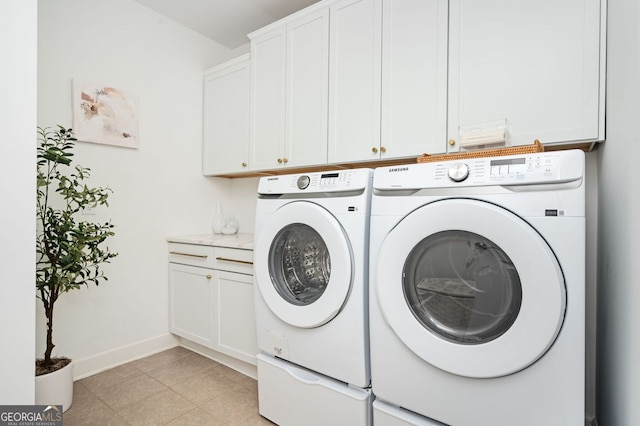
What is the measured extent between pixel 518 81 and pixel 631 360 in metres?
1.12

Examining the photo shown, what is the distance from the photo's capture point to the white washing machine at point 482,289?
90 centimetres

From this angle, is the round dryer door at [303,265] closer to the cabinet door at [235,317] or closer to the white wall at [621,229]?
the cabinet door at [235,317]

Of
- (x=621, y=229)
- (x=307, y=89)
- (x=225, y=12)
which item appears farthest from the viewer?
(x=225, y=12)

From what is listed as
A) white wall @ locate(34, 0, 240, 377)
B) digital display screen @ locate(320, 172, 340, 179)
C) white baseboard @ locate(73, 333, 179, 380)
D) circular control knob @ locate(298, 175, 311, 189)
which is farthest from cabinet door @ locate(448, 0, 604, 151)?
white baseboard @ locate(73, 333, 179, 380)

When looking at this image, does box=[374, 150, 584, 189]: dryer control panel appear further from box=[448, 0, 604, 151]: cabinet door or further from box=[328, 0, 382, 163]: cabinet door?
box=[328, 0, 382, 163]: cabinet door

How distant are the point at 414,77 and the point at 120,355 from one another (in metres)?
2.68

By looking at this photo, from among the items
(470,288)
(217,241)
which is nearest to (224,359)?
(217,241)

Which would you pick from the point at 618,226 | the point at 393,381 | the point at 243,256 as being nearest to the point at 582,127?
the point at 618,226

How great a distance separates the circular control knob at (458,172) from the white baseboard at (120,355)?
248 centimetres

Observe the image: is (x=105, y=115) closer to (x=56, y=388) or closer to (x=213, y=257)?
(x=213, y=257)

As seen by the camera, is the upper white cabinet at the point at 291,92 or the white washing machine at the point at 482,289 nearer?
the white washing machine at the point at 482,289

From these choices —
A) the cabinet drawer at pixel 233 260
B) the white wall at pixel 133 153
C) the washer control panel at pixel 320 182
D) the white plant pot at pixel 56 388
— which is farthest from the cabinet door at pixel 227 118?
the white plant pot at pixel 56 388

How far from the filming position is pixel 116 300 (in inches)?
89.0

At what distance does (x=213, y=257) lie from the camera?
2.19m
